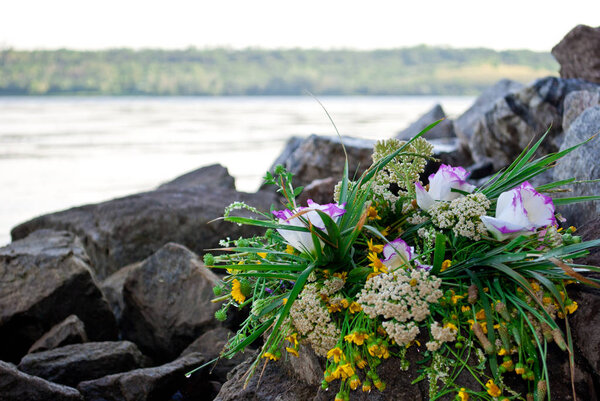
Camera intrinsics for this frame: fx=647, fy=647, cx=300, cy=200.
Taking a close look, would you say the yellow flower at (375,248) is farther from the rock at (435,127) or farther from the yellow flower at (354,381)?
the rock at (435,127)

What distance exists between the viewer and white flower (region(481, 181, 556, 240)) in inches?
71.4

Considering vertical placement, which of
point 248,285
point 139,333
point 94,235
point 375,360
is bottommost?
point 139,333

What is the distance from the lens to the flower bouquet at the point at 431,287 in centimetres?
170

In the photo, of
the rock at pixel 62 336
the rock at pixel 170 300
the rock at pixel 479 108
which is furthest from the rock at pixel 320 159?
the rock at pixel 62 336

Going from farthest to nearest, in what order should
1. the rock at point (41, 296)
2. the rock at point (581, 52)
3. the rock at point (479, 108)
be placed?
the rock at point (479, 108)
the rock at point (581, 52)
the rock at point (41, 296)

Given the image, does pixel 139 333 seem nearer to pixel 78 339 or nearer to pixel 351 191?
A: pixel 78 339

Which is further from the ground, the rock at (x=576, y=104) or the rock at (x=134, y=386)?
the rock at (x=576, y=104)

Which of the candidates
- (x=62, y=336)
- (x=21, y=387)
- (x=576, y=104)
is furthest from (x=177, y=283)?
(x=576, y=104)

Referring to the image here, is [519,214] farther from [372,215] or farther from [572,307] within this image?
[372,215]

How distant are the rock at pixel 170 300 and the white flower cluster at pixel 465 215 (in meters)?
2.14

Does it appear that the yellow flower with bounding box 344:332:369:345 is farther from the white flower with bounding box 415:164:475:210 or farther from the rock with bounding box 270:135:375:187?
the rock with bounding box 270:135:375:187

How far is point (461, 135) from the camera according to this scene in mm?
6750

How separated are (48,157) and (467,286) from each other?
10.5 metres

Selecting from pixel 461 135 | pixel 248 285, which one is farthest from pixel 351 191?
pixel 461 135
